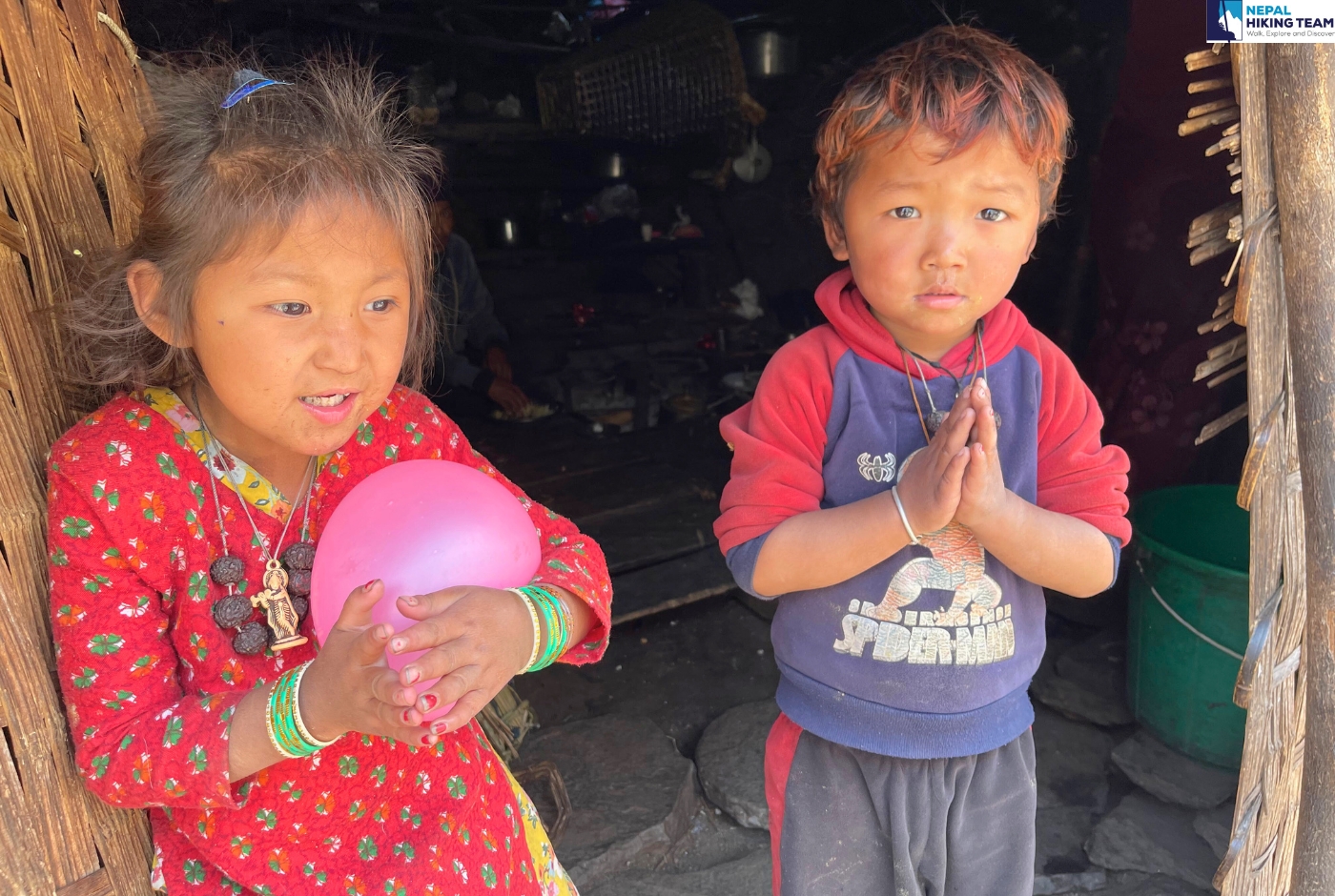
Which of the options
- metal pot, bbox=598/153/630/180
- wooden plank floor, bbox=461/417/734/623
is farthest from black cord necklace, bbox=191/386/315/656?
metal pot, bbox=598/153/630/180

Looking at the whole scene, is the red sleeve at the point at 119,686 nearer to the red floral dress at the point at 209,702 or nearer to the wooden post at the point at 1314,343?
the red floral dress at the point at 209,702

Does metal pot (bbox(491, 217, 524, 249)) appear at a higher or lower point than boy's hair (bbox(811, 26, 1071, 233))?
lower

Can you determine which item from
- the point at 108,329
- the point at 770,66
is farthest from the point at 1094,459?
the point at 770,66

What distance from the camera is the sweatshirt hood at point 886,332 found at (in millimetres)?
1434

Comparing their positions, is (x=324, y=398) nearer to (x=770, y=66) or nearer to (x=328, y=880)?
(x=328, y=880)

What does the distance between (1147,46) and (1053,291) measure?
169 centimetres

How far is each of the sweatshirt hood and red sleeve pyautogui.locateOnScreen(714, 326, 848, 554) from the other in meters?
0.04

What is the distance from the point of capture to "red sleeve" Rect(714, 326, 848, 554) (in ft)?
4.56

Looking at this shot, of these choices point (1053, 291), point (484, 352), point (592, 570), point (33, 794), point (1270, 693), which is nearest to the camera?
point (33, 794)

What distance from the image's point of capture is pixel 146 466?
1154 mm

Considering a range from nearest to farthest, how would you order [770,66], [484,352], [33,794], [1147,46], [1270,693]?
[33,794] < [1270,693] < [1147,46] < [770,66] < [484,352]

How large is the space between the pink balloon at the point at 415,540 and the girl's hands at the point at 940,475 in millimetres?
564

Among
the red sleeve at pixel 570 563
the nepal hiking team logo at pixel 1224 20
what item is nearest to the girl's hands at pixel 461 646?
the red sleeve at pixel 570 563

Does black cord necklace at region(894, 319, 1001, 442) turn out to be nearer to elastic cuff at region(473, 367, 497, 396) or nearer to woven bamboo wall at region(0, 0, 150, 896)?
woven bamboo wall at region(0, 0, 150, 896)
